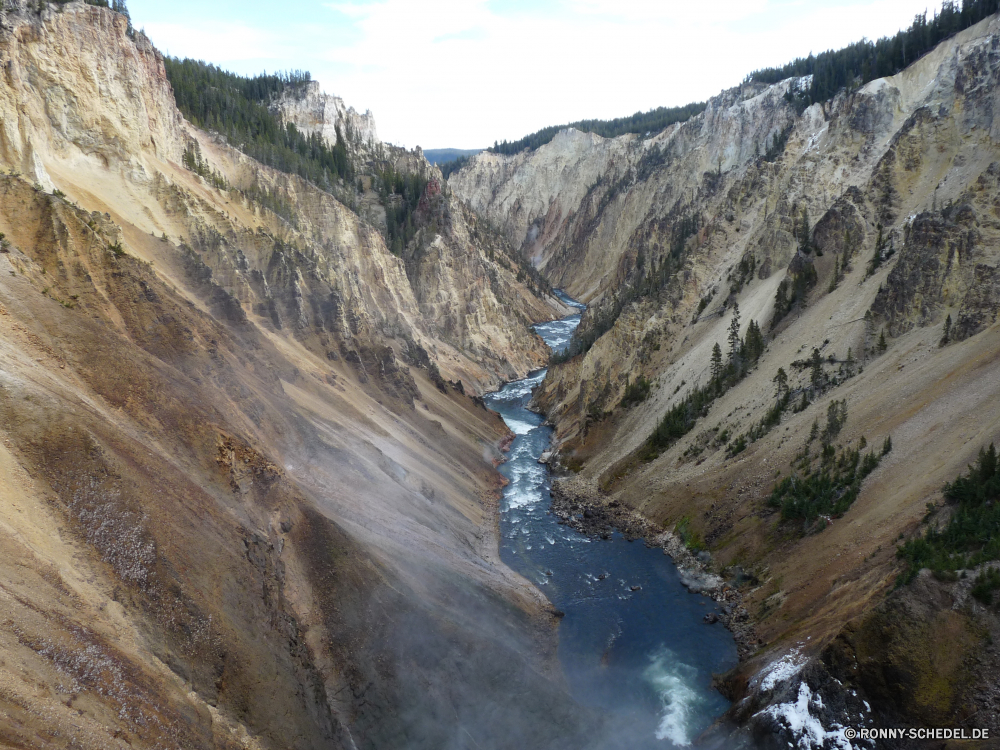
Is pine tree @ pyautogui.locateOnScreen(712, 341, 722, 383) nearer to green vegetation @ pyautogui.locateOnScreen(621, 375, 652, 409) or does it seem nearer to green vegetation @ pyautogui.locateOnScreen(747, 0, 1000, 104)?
green vegetation @ pyautogui.locateOnScreen(621, 375, 652, 409)

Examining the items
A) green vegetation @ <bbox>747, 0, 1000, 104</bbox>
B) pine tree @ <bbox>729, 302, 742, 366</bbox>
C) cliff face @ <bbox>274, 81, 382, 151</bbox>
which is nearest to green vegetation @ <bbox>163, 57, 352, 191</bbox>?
cliff face @ <bbox>274, 81, 382, 151</bbox>

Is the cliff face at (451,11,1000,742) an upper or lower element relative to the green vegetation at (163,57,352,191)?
lower

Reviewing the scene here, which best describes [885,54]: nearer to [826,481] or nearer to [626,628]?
[826,481]

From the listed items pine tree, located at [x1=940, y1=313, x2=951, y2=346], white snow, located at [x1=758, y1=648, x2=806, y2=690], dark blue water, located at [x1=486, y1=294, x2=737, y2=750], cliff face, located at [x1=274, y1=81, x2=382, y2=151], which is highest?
cliff face, located at [x1=274, y1=81, x2=382, y2=151]

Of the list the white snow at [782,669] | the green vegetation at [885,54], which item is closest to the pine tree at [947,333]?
the white snow at [782,669]

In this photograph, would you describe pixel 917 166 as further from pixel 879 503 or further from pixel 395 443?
pixel 395 443

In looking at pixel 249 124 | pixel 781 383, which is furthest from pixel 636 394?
pixel 249 124

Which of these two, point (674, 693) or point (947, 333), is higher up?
point (947, 333)
